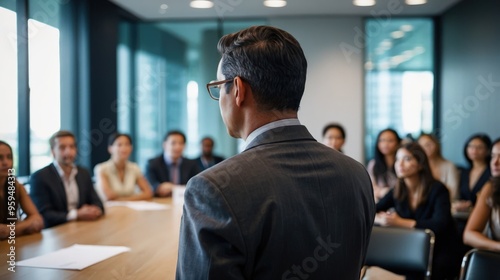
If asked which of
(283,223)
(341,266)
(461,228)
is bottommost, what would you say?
(461,228)

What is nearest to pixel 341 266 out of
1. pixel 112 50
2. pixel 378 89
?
pixel 112 50

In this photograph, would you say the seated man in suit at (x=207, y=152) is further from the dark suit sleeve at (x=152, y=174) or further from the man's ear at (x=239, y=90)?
the man's ear at (x=239, y=90)

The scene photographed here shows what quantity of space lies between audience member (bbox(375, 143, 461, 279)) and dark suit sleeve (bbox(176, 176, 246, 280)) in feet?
8.71

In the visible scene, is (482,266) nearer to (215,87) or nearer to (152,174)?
(215,87)

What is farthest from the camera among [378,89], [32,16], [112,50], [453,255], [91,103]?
[378,89]

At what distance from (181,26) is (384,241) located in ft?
19.4

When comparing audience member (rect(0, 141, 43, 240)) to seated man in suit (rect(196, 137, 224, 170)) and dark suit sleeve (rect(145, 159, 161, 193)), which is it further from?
seated man in suit (rect(196, 137, 224, 170))

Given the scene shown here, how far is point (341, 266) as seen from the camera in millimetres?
1250

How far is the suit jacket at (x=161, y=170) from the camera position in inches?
215

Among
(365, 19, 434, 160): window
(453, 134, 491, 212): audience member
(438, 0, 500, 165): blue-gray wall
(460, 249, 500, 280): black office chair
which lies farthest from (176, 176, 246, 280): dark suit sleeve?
(365, 19, 434, 160): window

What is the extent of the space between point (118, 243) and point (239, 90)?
178 cm

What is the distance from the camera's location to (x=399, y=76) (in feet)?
25.3

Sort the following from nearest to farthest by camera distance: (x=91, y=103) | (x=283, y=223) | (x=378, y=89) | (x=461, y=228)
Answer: (x=283, y=223) → (x=461, y=228) → (x=91, y=103) → (x=378, y=89)

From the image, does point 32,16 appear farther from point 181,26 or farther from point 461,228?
point 461,228
